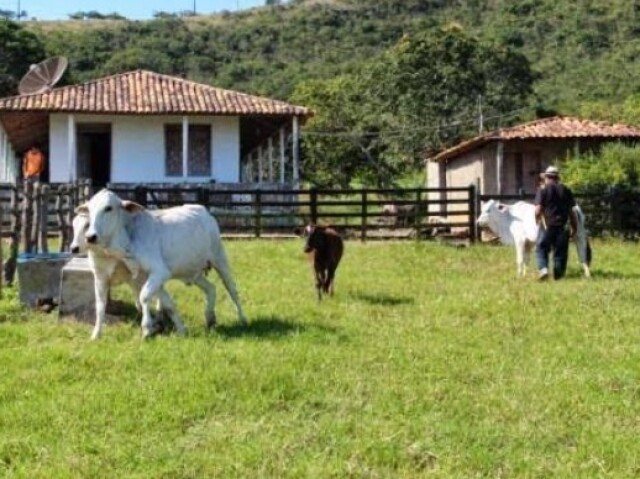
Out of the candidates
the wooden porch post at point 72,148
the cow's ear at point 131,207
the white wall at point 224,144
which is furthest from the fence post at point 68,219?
the white wall at point 224,144

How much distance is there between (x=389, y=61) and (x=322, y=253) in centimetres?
3842

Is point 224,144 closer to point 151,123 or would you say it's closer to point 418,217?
point 151,123

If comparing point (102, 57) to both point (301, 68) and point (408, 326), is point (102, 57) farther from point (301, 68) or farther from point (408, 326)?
point (408, 326)

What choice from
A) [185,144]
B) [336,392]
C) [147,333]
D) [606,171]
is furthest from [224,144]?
[336,392]

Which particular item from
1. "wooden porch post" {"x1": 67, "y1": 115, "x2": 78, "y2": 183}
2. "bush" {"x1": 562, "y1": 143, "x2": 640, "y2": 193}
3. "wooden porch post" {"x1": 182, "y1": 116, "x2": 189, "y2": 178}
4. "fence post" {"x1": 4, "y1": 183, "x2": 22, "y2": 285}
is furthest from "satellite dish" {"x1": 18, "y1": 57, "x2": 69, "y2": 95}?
"fence post" {"x1": 4, "y1": 183, "x2": 22, "y2": 285}

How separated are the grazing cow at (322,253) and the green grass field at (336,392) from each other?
828mm

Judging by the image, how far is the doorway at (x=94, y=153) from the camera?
94.6 feet

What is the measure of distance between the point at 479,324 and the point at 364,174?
41692mm

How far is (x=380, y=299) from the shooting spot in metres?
13.0

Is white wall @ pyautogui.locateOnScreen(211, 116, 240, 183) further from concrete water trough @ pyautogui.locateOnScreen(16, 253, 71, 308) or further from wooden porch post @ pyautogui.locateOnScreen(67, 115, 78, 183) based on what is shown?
concrete water trough @ pyautogui.locateOnScreen(16, 253, 71, 308)

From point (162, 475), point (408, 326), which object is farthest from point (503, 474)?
point (408, 326)

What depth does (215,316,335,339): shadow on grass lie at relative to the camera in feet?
32.3

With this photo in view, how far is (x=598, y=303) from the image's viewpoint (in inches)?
480

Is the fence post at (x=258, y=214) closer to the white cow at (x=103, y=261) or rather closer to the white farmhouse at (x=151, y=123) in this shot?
the white farmhouse at (x=151, y=123)
